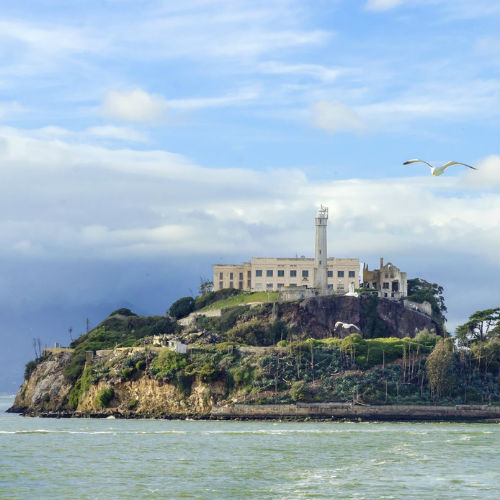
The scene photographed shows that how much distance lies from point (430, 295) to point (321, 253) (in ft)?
61.9

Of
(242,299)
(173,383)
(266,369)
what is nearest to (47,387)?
(173,383)

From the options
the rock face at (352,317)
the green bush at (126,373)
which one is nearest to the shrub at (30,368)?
the green bush at (126,373)

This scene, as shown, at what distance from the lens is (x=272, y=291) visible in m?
174

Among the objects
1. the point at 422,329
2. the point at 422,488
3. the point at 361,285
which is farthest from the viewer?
the point at 361,285

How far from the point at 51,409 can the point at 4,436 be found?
47.2 m

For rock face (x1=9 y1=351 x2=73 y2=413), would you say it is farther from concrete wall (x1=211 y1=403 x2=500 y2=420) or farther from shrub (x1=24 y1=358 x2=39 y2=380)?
concrete wall (x1=211 y1=403 x2=500 y2=420)

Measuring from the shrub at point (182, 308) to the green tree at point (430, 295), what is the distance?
36208 mm

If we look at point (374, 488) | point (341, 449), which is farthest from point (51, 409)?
point (374, 488)

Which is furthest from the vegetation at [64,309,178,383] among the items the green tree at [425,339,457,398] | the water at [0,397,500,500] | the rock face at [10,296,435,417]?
the green tree at [425,339,457,398]

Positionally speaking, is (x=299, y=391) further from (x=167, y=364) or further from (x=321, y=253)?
(x=321, y=253)

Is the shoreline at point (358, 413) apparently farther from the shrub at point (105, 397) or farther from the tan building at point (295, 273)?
the tan building at point (295, 273)

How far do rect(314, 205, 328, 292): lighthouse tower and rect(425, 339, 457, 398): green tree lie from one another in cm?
3742

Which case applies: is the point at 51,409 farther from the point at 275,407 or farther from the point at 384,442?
the point at 384,442

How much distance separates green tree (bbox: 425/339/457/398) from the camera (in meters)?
133
